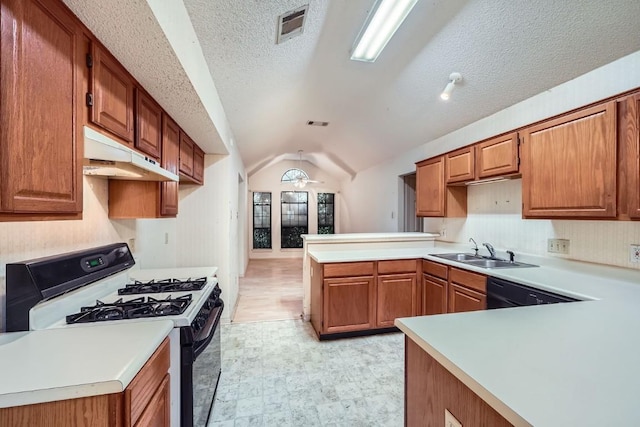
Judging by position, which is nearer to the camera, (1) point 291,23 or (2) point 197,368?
(2) point 197,368

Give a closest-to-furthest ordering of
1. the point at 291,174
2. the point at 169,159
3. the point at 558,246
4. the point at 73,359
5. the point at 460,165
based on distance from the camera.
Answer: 1. the point at 73,359
2. the point at 169,159
3. the point at 558,246
4. the point at 460,165
5. the point at 291,174

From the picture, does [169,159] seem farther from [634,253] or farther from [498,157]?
[634,253]

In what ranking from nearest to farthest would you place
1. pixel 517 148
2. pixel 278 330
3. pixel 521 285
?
pixel 521 285
pixel 517 148
pixel 278 330

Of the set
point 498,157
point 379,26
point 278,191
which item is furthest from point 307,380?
point 278,191

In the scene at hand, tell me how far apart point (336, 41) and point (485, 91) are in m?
1.46

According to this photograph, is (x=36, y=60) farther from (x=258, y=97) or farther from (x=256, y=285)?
(x=256, y=285)

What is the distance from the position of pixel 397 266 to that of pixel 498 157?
1.40 m

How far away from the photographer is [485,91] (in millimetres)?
2596

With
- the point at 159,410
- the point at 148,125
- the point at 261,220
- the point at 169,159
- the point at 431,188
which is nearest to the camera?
the point at 159,410

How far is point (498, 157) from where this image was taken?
2475mm

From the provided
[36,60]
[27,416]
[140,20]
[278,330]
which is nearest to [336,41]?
[140,20]

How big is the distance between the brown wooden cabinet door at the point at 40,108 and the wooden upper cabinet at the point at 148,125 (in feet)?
1.74

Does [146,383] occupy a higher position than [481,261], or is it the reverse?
[481,261]

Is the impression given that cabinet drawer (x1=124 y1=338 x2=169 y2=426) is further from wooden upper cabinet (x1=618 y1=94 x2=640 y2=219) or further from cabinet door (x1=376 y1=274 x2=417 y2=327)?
wooden upper cabinet (x1=618 y1=94 x2=640 y2=219)
